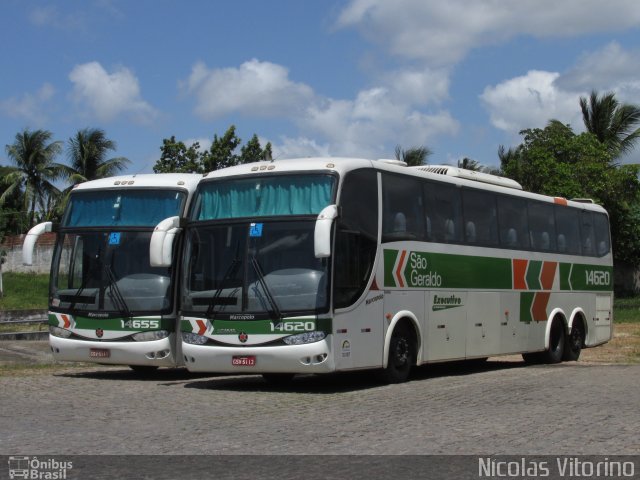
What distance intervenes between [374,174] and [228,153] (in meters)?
35.4

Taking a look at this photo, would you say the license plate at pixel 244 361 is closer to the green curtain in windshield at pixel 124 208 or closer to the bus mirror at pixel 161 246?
the bus mirror at pixel 161 246

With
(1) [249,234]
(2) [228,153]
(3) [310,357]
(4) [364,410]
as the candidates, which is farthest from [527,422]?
(2) [228,153]

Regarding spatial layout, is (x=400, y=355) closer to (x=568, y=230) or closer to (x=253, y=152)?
(x=568, y=230)

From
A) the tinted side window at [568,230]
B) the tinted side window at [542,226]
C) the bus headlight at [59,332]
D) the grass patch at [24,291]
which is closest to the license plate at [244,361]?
the bus headlight at [59,332]

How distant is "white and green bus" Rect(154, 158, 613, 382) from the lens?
1506cm

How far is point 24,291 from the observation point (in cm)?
5341

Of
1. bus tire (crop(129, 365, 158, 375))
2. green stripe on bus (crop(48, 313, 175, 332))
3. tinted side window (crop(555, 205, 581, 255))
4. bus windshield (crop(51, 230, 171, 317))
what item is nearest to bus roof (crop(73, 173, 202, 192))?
bus windshield (crop(51, 230, 171, 317))

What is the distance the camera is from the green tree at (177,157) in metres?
51.4

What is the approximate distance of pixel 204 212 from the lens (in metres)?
16.3

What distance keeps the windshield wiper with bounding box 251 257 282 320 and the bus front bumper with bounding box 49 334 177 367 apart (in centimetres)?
259

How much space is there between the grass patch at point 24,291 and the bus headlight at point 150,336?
30.5 metres

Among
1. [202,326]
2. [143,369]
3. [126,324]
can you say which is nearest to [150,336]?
[126,324]

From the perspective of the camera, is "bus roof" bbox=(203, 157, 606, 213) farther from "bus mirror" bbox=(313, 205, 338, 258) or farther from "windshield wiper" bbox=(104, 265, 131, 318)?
"windshield wiper" bbox=(104, 265, 131, 318)

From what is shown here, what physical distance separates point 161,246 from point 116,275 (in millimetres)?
1962
